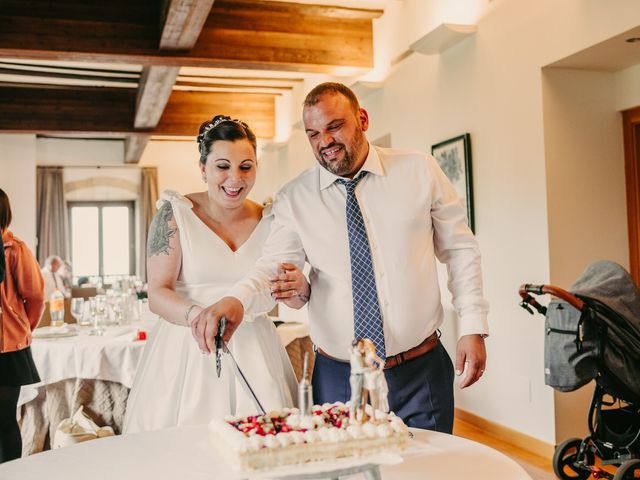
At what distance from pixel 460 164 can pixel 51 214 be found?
28.4 ft

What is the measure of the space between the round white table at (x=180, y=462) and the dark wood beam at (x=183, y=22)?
3399mm

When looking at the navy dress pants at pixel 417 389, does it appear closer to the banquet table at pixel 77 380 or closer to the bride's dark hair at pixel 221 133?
the bride's dark hair at pixel 221 133

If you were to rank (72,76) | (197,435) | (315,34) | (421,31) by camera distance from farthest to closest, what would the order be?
(72,76)
(315,34)
(421,31)
(197,435)

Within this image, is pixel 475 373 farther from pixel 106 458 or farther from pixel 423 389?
pixel 106 458

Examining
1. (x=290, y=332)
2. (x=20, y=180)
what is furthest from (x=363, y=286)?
(x=20, y=180)

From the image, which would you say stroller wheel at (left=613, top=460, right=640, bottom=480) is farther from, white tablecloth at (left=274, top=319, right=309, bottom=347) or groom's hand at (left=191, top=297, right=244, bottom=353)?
groom's hand at (left=191, top=297, right=244, bottom=353)

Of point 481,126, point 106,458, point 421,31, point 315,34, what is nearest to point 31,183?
point 315,34

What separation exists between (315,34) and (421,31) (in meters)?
0.99

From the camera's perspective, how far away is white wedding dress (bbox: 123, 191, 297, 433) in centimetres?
213

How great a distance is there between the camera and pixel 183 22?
4.72m

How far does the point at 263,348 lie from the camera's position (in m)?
2.21

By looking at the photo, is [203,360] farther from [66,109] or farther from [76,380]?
[66,109]

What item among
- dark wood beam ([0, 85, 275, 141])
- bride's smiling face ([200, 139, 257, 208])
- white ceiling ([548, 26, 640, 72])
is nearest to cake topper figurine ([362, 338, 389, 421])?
bride's smiling face ([200, 139, 257, 208])

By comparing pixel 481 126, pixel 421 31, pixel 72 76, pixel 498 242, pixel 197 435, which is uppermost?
pixel 72 76
